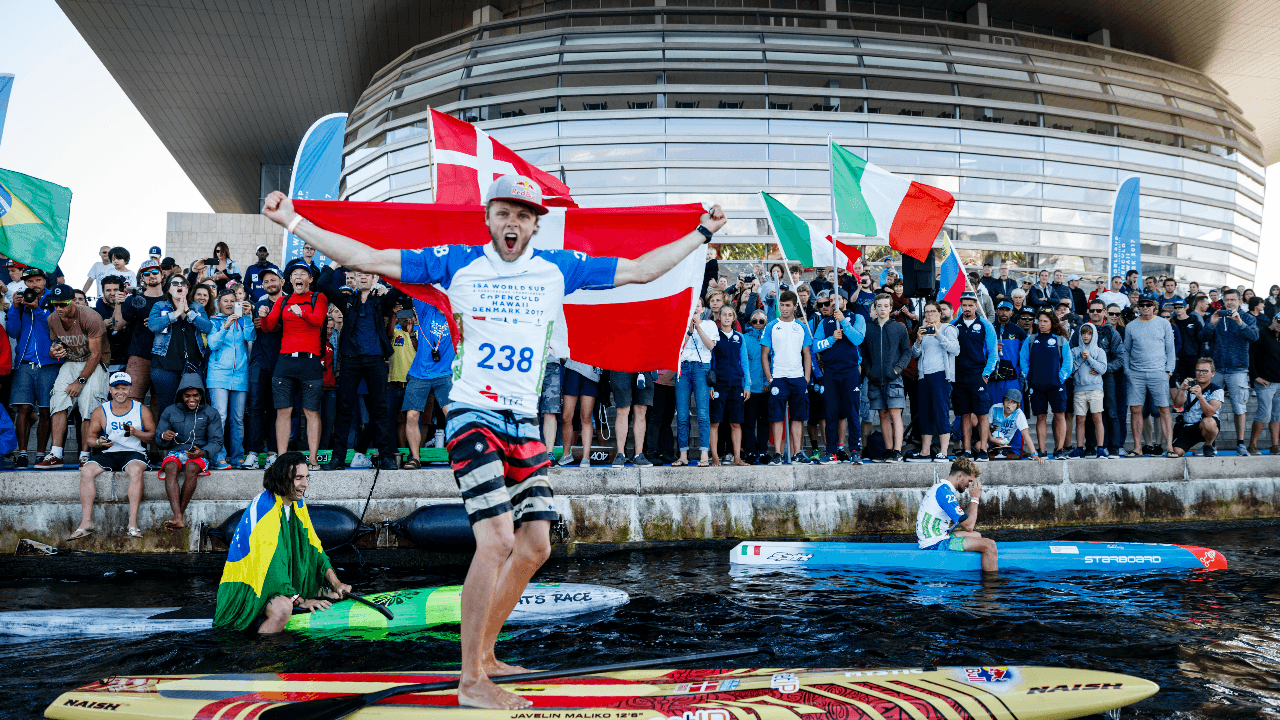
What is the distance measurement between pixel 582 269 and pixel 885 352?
786cm

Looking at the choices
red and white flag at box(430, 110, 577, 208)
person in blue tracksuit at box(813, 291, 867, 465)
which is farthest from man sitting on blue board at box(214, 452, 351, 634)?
person in blue tracksuit at box(813, 291, 867, 465)

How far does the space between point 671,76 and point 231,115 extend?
75.8 ft

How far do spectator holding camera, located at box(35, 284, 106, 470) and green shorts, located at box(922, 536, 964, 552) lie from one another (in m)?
9.89

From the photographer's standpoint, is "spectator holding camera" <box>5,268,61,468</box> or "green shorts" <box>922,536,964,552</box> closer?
"green shorts" <box>922,536,964,552</box>

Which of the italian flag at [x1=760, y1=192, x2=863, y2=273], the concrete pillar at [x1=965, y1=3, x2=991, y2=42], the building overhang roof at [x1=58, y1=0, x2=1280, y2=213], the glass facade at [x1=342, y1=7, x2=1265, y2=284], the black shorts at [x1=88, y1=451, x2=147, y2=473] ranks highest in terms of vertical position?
the building overhang roof at [x1=58, y1=0, x2=1280, y2=213]

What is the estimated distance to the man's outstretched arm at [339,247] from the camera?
13.3 ft

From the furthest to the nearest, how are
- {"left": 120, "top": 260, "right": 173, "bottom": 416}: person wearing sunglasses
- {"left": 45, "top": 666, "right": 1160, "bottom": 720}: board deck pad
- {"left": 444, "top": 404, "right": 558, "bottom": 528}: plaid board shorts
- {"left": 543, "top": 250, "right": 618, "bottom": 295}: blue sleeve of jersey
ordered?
1. {"left": 120, "top": 260, "right": 173, "bottom": 416}: person wearing sunglasses
2. {"left": 543, "top": 250, "right": 618, "bottom": 295}: blue sleeve of jersey
3. {"left": 444, "top": 404, "right": 558, "bottom": 528}: plaid board shorts
4. {"left": 45, "top": 666, "right": 1160, "bottom": 720}: board deck pad

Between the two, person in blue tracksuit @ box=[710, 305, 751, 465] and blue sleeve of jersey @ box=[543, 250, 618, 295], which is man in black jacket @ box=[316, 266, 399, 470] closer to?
person in blue tracksuit @ box=[710, 305, 751, 465]

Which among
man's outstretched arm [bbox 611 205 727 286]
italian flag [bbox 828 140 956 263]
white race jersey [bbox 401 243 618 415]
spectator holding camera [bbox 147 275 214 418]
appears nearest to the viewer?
white race jersey [bbox 401 243 618 415]

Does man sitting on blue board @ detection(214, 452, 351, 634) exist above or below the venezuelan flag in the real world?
below

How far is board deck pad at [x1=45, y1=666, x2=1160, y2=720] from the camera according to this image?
3807 mm

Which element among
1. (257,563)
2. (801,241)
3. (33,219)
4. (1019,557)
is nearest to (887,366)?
(801,241)

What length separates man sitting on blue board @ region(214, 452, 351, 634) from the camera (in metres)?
6.25

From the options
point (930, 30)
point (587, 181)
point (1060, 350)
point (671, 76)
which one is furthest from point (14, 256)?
point (930, 30)
